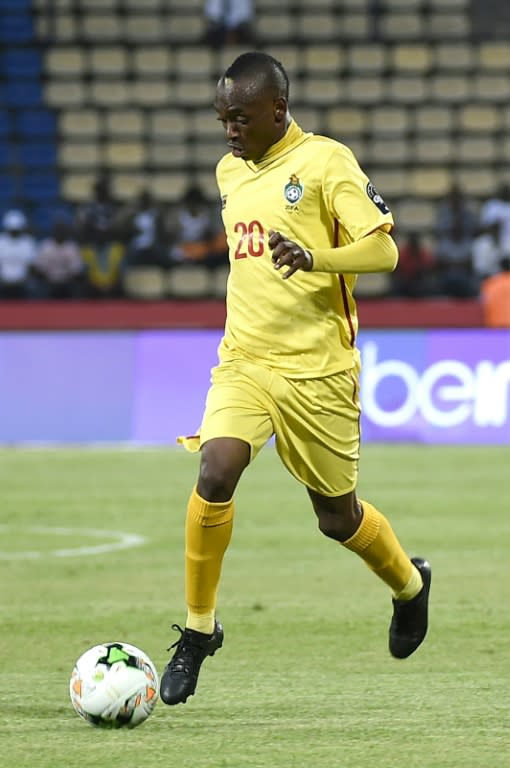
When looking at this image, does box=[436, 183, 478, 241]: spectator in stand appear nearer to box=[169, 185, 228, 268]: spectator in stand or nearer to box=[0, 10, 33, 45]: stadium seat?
box=[169, 185, 228, 268]: spectator in stand

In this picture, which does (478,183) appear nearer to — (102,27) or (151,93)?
(151,93)

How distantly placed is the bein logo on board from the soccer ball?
10175 mm

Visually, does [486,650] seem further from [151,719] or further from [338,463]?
[151,719]

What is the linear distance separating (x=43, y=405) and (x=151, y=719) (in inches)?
411

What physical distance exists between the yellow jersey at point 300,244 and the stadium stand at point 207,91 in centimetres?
1700

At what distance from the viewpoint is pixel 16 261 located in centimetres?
2000

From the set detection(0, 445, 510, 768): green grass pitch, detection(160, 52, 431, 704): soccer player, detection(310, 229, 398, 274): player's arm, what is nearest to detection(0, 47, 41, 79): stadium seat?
detection(0, 445, 510, 768): green grass pitch

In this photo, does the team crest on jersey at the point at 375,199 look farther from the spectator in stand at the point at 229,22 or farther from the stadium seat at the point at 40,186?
the spectator in stand at the point at 229,22

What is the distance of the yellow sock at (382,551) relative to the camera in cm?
611

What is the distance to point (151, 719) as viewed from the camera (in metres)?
5.30

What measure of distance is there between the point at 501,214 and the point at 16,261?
6.08 meters

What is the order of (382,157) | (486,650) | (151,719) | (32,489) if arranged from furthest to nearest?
(382,157) → (32,489) → (486,650) → (151,719)

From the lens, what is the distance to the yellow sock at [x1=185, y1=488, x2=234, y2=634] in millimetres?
5523

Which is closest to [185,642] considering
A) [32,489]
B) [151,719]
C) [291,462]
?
[151,719]
